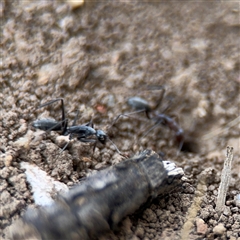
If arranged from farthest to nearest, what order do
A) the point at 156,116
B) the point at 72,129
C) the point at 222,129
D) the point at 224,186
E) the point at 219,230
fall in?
1. the point at 156,116
2. the point at 222,129
3. the point at 72,129
4. the point at 224,186
5. the point at 219,230

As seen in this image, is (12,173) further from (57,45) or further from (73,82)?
(57,45)

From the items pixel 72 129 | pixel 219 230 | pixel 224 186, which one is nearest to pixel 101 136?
pixel 72 129

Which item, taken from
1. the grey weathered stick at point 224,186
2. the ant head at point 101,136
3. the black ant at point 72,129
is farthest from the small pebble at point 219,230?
the ant head at point 101,136

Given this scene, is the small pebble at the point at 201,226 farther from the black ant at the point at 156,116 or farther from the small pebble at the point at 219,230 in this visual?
the black ant at the point at 156,116

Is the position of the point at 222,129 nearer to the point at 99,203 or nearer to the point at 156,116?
the point at 156,116

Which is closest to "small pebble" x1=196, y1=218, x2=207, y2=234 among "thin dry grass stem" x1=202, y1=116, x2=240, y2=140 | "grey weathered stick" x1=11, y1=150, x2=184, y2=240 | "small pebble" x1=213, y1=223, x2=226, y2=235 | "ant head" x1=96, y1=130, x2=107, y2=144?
"small pebble" x1=213, y1=223, x2=226, y2=235

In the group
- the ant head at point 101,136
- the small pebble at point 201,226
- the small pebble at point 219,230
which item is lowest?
the small pebble at point 219,230

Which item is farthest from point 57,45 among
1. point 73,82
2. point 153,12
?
point 153,12
